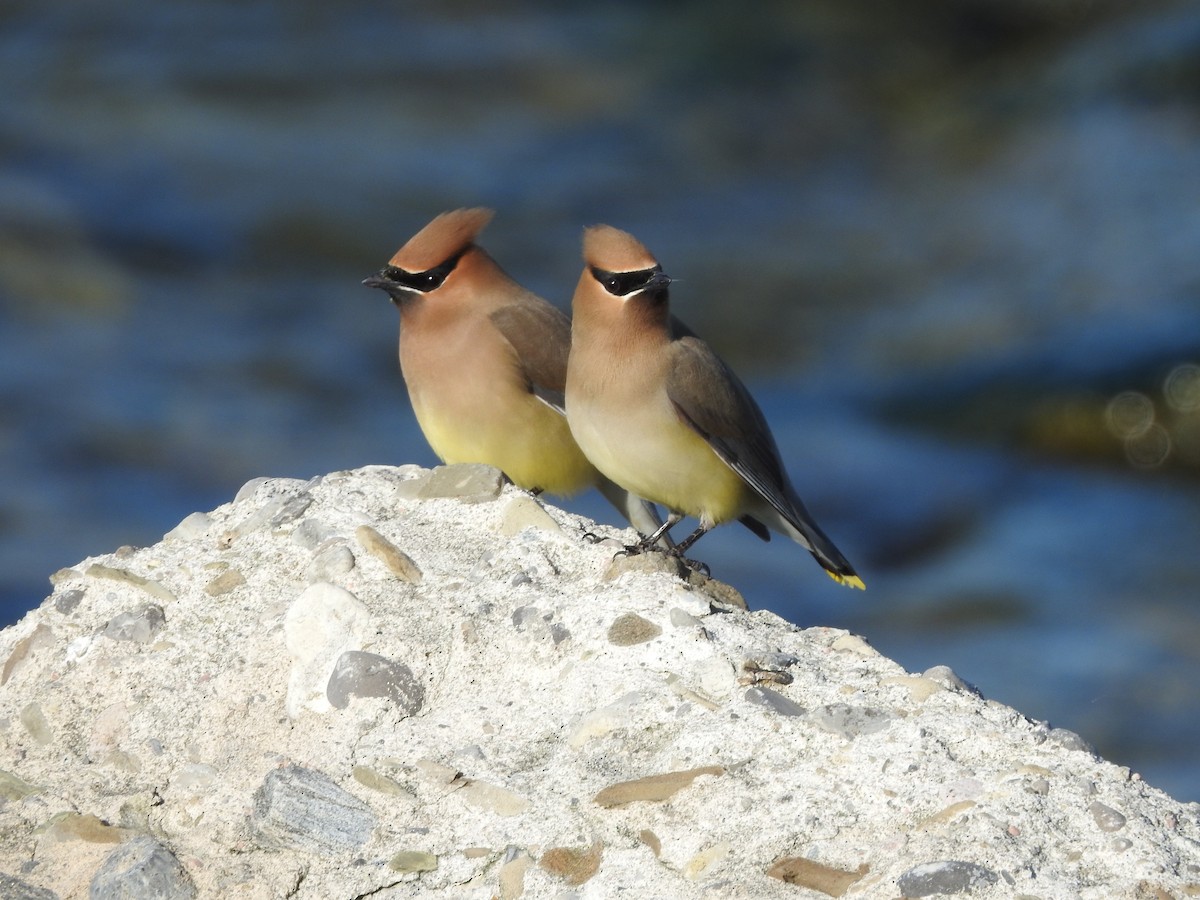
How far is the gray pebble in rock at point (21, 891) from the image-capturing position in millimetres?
3475

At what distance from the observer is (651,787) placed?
11.8 feet

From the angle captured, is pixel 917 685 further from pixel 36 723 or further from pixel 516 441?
pixel 516 441

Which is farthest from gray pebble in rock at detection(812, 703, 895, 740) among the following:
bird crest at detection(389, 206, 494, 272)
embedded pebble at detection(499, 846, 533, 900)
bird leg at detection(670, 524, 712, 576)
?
bird crest at detection(389, 206, 494, 272)

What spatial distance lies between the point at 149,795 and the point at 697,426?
234cm

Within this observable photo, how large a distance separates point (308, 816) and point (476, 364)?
103 inches

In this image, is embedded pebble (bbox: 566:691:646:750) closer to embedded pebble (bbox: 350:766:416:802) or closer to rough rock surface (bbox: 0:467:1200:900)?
rough rock surface (bbox: 0:467:1200:900)

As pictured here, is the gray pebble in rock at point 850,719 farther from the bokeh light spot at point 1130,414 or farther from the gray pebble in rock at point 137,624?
the bokeh light spot at point 1130,414

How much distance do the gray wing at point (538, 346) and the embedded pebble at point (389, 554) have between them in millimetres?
1787

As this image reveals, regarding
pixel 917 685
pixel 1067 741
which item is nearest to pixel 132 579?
pixel 917 685

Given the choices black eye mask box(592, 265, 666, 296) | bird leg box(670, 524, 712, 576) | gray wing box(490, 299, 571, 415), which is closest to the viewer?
bird leg box(670, 524, 712, 576)

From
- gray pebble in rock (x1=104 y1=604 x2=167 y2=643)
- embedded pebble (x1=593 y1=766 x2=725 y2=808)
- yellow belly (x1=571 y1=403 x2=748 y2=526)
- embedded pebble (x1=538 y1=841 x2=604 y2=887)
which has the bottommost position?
embedded pebble (x1=538 y1=841 x2=604 y2=887)

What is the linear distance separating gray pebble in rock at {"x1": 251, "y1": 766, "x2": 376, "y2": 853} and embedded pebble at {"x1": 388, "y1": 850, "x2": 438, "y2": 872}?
0.08 m

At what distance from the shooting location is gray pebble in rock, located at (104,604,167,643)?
4141mm

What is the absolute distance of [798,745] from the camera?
144 inches
